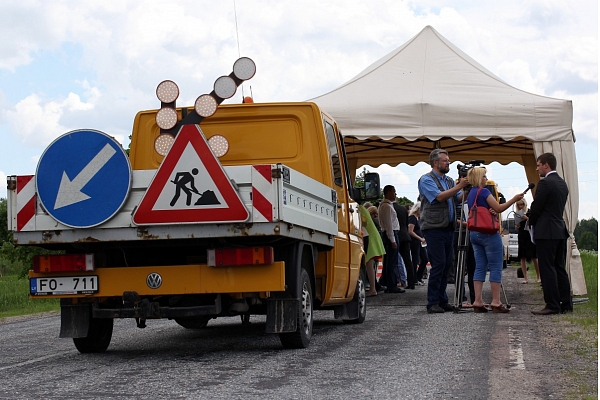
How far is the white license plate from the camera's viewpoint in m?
7.73

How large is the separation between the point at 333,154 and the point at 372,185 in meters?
0.95

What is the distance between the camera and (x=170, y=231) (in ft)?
24.1

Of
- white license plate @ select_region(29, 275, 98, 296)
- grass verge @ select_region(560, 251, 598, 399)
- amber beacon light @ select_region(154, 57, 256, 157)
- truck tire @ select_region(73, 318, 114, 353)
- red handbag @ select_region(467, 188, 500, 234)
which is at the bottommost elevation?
grass verge @ select_region(560, 251, 598, 399)

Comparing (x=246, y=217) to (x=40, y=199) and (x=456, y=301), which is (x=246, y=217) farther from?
(x=456, y=301)

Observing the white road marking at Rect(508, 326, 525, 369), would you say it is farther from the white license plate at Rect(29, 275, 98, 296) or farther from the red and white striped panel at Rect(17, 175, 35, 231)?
the red and white striped panel at Rect(17, 175, 35, 231)

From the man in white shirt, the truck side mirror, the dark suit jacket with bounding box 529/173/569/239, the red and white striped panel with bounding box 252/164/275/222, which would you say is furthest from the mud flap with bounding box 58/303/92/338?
the man in white shirt

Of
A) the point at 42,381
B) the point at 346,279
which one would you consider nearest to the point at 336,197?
the point at 346,279

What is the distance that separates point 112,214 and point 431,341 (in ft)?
10.3

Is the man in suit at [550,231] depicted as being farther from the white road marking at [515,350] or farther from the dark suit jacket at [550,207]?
the white road marking at [515,350]

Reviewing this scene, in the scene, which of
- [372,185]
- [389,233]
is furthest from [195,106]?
[389,233]

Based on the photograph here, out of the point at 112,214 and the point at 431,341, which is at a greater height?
the point at 112,214

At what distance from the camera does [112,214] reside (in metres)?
7.36

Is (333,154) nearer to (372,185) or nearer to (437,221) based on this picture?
(372,185)

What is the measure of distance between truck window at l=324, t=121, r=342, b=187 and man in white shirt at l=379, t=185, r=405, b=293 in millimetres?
7611
